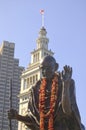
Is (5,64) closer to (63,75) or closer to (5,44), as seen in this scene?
(5,44)

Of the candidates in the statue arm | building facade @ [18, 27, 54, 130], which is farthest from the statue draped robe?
building facade @ [18, 27, 54, 130]

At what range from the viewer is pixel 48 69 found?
24.8ft

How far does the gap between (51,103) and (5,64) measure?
137560mm

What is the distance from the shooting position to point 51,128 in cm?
702

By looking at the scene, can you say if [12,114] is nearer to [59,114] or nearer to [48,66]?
[59,114]

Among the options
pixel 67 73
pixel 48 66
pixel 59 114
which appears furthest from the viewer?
pixel 48 66

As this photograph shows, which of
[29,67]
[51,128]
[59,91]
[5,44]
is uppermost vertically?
[5,44]

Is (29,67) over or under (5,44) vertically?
under

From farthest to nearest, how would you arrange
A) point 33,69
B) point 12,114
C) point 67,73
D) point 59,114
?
point 33,69
point 12,114
point 59,114
point 67,73

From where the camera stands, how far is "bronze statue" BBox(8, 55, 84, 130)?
6.90 m

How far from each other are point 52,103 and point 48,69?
25.2 inches

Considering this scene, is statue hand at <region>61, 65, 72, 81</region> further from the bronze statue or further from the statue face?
the statue face

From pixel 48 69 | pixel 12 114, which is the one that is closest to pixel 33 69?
pixel 48 69

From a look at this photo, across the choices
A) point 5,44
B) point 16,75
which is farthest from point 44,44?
point 5,44
